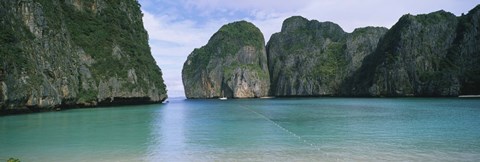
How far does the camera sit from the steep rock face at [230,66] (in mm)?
131750

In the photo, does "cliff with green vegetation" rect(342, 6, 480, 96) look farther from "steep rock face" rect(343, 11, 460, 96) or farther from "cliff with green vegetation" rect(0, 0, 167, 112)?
"cliff with green vegetation" rect(0, 0, 167, 112)

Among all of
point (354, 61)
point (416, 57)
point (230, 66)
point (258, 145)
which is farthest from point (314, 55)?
point (258, 145)

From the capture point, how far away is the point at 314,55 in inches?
5433

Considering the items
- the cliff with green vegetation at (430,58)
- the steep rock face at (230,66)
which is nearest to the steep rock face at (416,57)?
the cliff with green vegetation at (430,58)

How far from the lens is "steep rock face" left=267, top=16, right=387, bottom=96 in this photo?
12666cm

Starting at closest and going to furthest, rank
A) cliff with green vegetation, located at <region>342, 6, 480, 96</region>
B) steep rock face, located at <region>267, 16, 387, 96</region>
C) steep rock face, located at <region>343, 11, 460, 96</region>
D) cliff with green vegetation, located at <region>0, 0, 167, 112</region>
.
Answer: cliff with green vegetation, located at <region>0, 0, 167, 112</region>
cliff with green vegetation, located at <region>342, 6, 480, 96</region>
steep rock face, located at <region>343, 11, 460, 96</region>
steep rock face, located at <region>267, 16, 387, 96</region>

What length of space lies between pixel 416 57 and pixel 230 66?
63362 millimetres

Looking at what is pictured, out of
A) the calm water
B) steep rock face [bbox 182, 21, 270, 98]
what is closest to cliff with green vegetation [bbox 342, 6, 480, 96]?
steep rock face [bbox 182, 21, 270, 98]

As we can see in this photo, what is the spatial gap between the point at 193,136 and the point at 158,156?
5082mm

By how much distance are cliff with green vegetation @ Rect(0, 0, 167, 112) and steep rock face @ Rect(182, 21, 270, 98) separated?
2405 inches

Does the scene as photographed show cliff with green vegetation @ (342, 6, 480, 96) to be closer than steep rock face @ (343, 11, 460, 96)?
Yes

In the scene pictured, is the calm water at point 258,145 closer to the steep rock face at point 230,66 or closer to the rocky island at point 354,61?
the rocky island at point 354,61

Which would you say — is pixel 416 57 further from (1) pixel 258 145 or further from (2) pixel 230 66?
(1) pixel 258 145

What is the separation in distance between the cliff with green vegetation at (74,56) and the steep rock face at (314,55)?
6787cm
